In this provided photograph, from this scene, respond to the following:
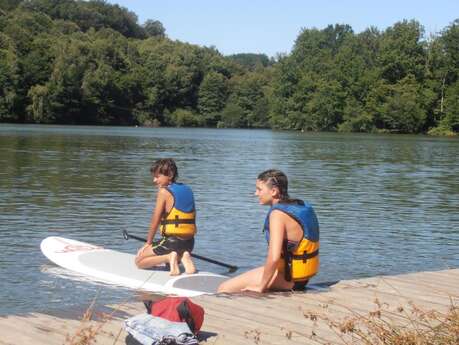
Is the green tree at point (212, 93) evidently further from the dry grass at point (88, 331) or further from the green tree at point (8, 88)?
the dry grass at point (88, 331)

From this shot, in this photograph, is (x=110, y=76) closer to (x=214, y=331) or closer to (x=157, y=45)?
(x=157, y=45)

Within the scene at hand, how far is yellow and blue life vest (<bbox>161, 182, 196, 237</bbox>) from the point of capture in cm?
859

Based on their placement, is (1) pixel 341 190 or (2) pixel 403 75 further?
(2) pixel 403 75

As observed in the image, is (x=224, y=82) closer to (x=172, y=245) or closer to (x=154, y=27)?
(x=154, y=27)

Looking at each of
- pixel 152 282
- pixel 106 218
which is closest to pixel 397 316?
pixel 152 282

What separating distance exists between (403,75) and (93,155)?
205 ft

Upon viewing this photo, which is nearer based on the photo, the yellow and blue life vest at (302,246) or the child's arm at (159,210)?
the yellow and blue life vest at (302,246)

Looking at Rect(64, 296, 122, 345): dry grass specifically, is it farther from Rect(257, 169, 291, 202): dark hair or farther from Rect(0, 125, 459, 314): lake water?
Rect(257, 169, 291, 202): dark hair

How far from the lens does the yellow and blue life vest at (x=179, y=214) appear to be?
338 inches

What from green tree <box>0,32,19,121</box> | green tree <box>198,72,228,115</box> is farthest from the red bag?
green tree <box>198,72,228,115</box>

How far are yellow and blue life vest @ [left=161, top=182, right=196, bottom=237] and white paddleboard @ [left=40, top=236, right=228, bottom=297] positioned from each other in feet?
1.63

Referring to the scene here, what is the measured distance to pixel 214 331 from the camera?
17.8 ft

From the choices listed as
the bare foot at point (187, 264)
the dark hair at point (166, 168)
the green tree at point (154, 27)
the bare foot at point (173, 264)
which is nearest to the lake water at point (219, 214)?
the bare foot at point (173, 264)

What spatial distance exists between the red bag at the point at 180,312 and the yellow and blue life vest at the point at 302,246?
140 centimetres
